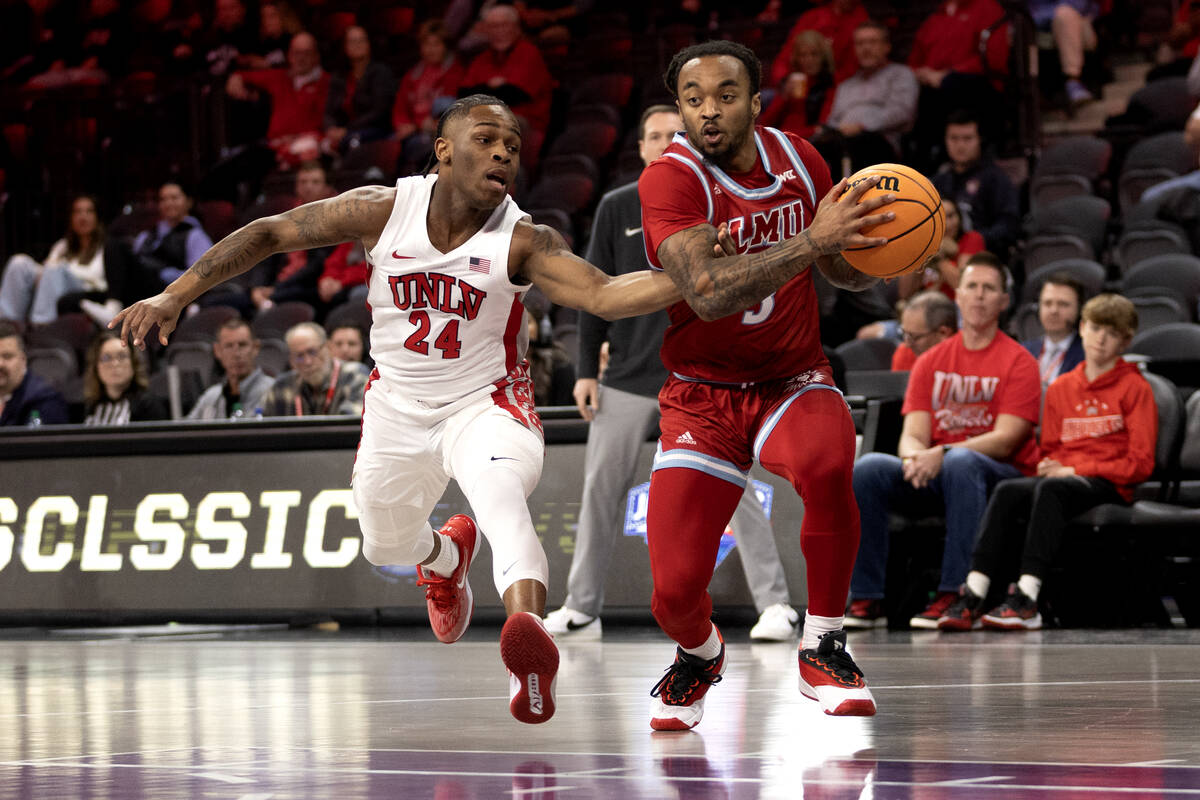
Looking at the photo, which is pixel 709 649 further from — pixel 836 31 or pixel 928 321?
pixel 836 31

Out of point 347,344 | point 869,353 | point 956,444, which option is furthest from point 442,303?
point 347,344

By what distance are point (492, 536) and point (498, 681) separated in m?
1.55

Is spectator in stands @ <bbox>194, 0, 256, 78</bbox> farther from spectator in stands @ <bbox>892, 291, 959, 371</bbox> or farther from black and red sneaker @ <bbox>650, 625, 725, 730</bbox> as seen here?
black and red sneaker @ <bbox>650, 625, 725, 730</bbox>

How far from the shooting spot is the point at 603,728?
4582mm

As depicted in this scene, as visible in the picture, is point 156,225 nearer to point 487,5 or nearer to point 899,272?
point 487,5

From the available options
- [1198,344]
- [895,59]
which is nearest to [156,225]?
[895,59]

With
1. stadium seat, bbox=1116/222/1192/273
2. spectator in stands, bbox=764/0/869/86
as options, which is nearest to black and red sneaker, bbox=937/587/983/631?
stadium seat, bbox=1116/222/1192/273

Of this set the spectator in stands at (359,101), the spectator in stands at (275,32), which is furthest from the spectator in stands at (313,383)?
the spectator in stands at (275,32)

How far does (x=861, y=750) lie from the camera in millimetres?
3904

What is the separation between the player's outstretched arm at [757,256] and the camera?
13.5 ft

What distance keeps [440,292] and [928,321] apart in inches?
191

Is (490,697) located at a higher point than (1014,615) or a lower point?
higher

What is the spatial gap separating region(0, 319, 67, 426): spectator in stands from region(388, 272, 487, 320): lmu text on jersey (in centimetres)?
665

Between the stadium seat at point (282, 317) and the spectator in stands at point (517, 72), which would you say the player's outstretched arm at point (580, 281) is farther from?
the spectator in stands at point (517, 72)
